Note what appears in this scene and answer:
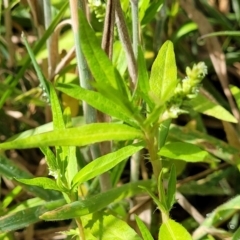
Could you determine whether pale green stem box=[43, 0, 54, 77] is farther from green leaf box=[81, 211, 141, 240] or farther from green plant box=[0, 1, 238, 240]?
green leaf box=[81, 211, 141, 240]

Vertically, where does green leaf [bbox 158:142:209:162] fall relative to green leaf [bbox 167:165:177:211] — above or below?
above

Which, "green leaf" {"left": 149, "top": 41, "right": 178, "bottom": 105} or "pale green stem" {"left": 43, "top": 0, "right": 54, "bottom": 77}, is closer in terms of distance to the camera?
"green leaf" {"left": 149, "top": 41, "right": 178, "bottom": 105}

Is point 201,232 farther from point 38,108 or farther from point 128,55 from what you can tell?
point 38,108

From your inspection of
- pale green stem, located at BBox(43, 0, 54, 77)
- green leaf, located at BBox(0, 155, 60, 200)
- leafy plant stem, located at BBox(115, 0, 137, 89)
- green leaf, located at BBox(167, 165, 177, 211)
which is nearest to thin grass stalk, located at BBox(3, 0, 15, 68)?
pale green stem, located at BBox(43, 0, 54, 77)

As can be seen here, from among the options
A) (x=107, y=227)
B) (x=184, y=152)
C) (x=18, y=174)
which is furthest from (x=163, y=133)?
(x=18, y=174)

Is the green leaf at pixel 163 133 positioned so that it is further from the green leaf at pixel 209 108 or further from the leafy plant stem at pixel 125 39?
the green leaf at pixel 209 108

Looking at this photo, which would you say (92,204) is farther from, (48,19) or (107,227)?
(48,19)

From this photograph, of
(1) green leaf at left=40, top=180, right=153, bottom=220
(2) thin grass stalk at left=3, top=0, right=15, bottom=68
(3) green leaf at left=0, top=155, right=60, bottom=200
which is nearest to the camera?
(1) green leaf at left=40, top=180, right=153, bottom=220
